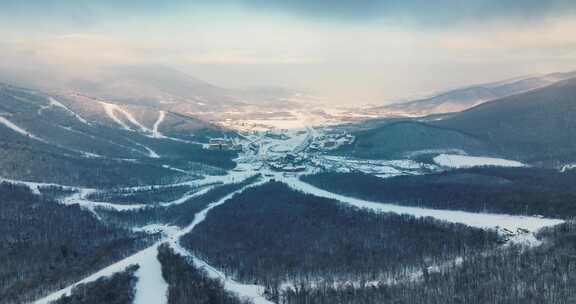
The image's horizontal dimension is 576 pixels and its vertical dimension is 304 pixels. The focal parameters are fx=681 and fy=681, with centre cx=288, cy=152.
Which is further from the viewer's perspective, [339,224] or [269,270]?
[339,224]

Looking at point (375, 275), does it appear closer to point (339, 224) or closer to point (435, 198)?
point (339, 224)

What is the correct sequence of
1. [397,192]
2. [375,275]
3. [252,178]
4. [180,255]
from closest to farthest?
[375,275]
[180,255]
[397,192]
[252,178]

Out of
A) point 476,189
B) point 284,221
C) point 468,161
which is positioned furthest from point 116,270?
point 468,161

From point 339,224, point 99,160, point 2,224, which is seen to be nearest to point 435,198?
point 339,224

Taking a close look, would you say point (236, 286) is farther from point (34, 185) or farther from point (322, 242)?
point (34, 185)

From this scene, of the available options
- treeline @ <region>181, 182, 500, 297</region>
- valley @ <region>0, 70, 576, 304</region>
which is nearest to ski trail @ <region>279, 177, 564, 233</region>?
valley @ <region>0, 70, 576, 304</region>

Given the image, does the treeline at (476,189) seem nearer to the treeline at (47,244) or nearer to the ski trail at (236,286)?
the ski trail at (236,286)
